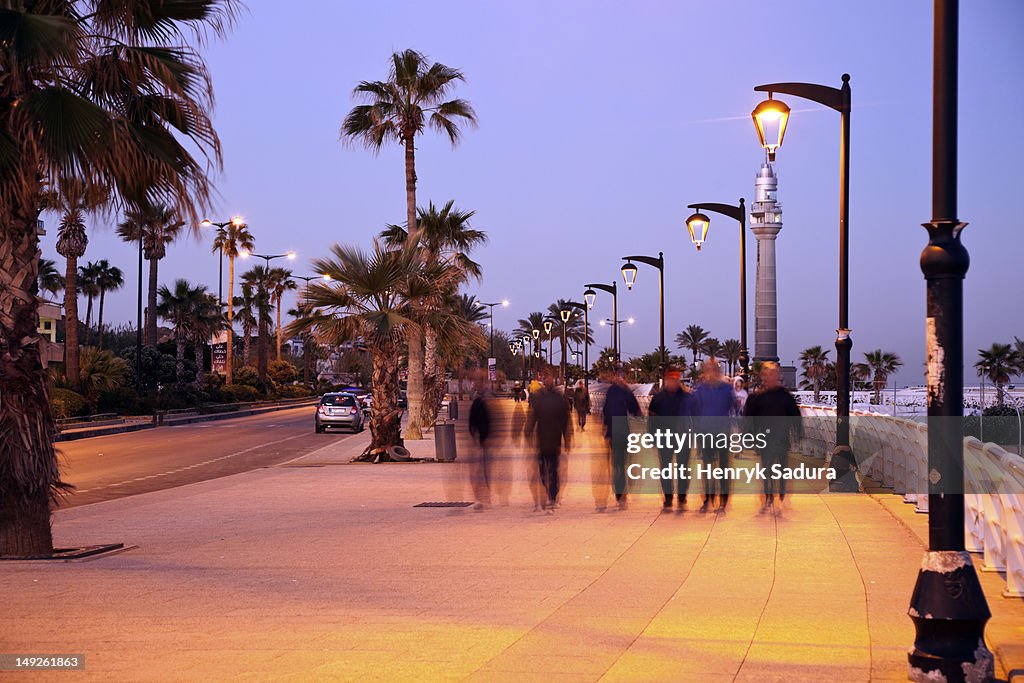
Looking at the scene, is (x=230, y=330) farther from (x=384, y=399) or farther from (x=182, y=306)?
(x=384, y=399)

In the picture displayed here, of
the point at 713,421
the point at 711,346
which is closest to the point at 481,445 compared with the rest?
the point at 713,421

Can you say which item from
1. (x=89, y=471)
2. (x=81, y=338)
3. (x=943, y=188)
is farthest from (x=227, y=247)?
(x=943, y=188)

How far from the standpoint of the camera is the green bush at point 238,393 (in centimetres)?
7289

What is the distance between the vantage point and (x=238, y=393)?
78062mm

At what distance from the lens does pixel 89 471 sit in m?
26.2

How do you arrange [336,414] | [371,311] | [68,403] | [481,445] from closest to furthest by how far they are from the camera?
1. [481,445]
2. [371,311]
3. [336,414]
4. [68,403]

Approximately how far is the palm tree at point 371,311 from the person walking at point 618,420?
32.2ft

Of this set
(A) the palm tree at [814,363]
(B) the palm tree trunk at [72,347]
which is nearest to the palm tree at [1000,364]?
(A) the palm tree at [814,363]

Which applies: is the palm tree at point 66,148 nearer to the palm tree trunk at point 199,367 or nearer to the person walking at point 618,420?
the person walking at point 618,420

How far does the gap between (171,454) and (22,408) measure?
69.7ft

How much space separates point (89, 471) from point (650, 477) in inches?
555

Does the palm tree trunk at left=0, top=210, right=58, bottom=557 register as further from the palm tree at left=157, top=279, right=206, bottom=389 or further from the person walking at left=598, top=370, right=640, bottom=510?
the palm tree at left=157, top=279, right=206, bottom=389

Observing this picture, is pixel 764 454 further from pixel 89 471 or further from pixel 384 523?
pixel 89 471

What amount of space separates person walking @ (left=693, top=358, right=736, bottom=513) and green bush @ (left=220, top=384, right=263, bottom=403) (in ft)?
199
